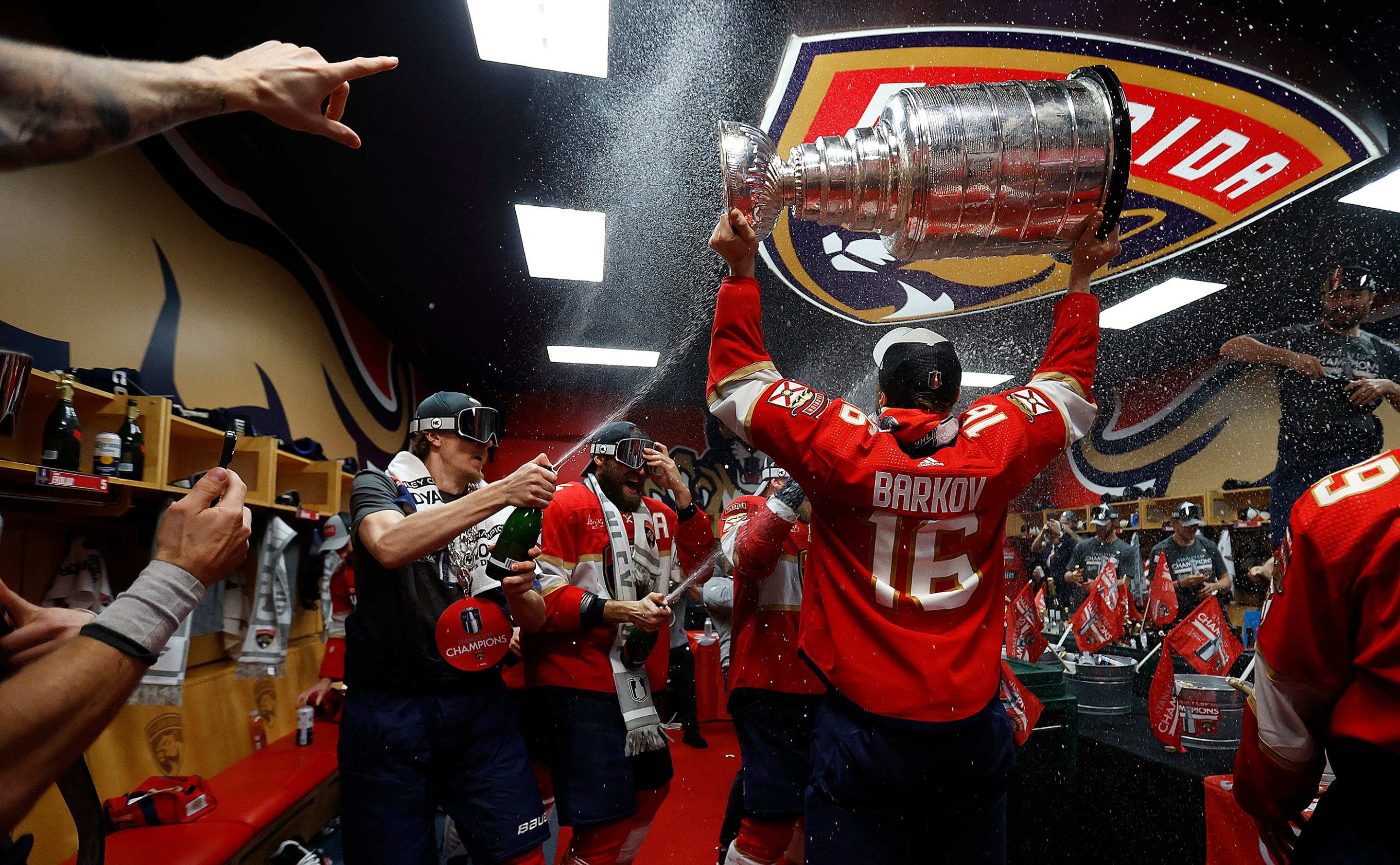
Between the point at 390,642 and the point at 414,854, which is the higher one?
the point at 390,642

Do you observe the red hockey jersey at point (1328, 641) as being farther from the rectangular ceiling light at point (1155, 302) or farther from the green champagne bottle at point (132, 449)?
the rectangular ceiling light at point (1155, 302)

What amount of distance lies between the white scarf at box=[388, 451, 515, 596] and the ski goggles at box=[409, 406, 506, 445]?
0.13m

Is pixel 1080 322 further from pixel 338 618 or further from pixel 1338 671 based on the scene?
pixel 338 618

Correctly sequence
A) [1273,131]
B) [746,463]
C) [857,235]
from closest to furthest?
[1273,131] < [857,235] < [746,463]

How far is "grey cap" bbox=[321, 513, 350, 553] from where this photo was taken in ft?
17.2

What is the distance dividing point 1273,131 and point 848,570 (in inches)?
169

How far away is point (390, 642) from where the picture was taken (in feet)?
7.83

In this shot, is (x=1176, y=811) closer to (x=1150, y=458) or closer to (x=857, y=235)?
(x=857, y=235)

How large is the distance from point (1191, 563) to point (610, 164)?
5.99m

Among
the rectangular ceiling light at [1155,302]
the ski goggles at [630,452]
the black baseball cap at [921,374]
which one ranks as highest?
the rectangular ceiling light at [1155,302]

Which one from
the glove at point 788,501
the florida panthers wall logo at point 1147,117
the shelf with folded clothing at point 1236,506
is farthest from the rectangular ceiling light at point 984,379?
the glove at point 788,501

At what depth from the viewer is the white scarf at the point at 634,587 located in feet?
9.37

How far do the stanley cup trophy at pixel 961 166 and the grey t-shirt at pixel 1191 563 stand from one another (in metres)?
5.79

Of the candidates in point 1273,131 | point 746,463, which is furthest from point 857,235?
point 746,463
